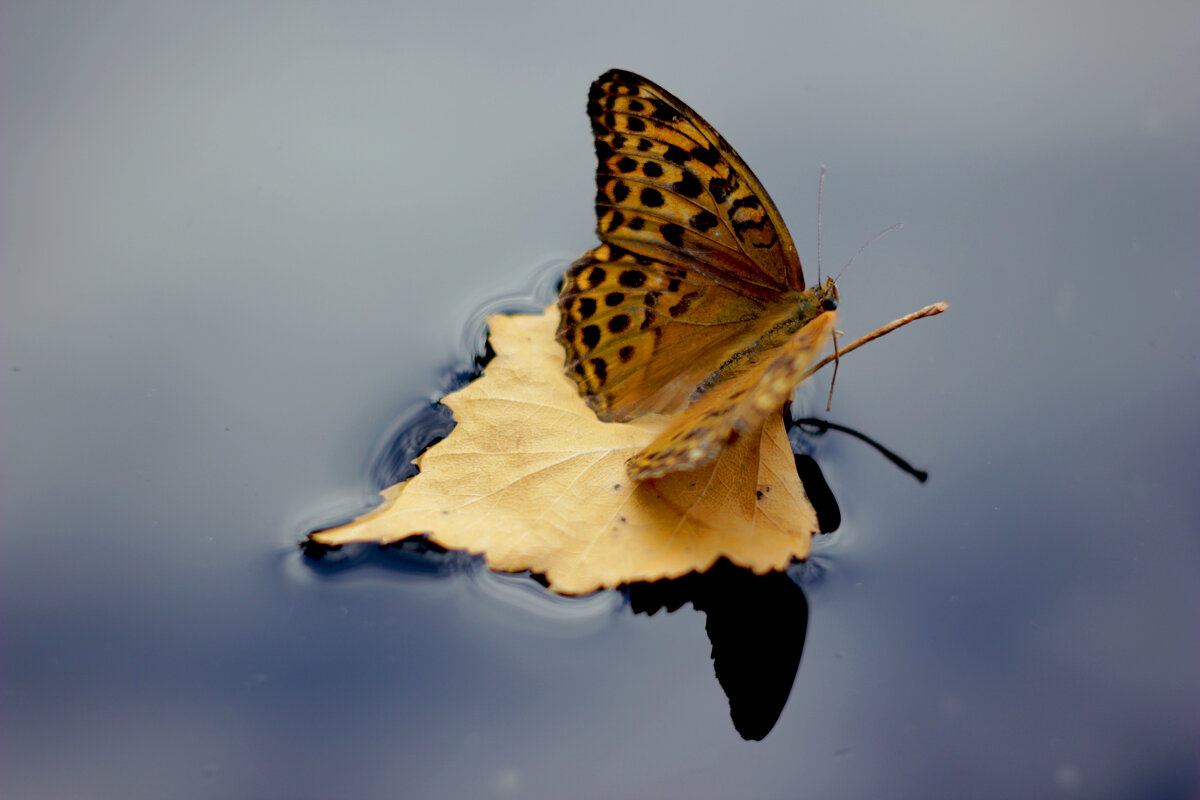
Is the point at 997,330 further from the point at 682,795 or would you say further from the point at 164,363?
the point at 164,363

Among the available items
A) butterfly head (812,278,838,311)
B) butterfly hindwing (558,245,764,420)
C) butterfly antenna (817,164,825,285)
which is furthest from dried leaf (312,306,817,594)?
butterfly antenna (817,164,825,285)

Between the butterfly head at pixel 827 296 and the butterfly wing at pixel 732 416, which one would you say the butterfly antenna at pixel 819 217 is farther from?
the butterfly wing at pixel 732 416

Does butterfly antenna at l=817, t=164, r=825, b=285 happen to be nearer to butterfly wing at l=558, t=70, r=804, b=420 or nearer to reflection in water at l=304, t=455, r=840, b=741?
butterfly wing at l=558, t=70, r=804, b=420

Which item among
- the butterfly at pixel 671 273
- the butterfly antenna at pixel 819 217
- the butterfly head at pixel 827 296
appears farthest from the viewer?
the butterfly antenna at pixel 819 217

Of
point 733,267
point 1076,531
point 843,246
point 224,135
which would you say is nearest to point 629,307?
point 733,267

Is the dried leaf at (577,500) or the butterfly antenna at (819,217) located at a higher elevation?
the butterfly antenna at (819,217)

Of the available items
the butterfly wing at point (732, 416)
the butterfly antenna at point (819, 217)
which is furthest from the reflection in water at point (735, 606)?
the butterfly antenna at point (819, 217)

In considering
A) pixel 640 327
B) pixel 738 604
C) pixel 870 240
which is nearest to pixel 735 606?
pixel 738 604
